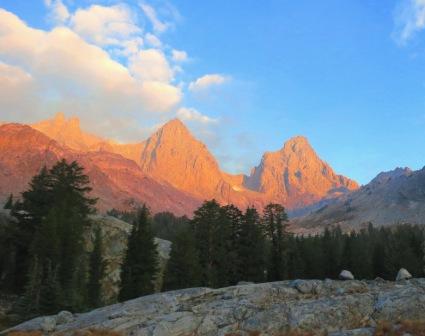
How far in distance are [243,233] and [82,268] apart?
28703 millimetres

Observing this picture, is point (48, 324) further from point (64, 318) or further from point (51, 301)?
point (51, 301)

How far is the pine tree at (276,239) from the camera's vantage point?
298 feet

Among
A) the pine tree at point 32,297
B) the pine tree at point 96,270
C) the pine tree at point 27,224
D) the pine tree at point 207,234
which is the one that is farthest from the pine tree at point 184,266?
the pine tree at point 27,224

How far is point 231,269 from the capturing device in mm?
80812

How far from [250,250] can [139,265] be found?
2357cm

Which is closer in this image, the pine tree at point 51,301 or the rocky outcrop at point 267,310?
the rocky outcrop at point 267,310

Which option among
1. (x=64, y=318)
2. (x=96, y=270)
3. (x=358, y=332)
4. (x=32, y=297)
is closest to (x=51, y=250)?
(x=32, y=297)

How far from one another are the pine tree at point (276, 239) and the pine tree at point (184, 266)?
2291 centimetres

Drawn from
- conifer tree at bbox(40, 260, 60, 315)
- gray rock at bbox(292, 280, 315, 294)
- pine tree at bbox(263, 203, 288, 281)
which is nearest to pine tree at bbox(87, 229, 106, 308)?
conifer tree at bbox(40, 260, 60, 315)

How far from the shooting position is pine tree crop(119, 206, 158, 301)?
67062 millimetres

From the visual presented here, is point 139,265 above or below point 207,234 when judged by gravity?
below

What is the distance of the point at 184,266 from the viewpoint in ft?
233

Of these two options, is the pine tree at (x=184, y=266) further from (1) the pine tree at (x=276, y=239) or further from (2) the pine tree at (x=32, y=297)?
(1) the pine tree at (x=276, y=239)

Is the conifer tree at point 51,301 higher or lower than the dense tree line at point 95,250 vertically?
lower
